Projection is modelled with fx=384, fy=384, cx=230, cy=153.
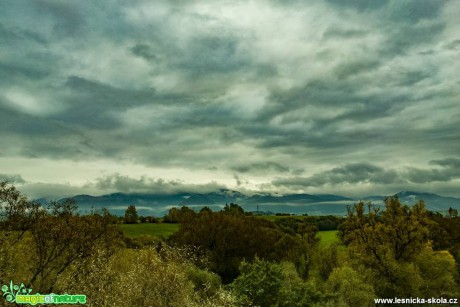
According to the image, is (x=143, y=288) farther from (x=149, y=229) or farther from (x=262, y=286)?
(x=149, y=229)

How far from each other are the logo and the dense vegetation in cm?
115

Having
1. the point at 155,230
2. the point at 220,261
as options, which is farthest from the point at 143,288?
the point at 155,230

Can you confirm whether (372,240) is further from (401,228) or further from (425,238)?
(425,238)

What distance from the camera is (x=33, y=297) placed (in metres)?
43.3

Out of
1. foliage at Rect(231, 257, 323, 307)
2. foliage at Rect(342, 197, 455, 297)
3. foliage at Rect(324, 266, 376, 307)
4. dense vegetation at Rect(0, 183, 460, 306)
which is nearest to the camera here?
dense vegetation at Rect(0, 183, 460, 306)

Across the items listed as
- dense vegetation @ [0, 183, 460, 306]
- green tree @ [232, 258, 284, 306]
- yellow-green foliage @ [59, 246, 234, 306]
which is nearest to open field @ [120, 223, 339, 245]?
dense vegetation @ [0, 183, 460, 306]

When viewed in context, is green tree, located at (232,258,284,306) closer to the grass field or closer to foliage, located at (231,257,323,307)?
foliage, located at (231,257,323,307)

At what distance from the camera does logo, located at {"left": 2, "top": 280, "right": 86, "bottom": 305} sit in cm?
4098

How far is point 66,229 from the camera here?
54188 mm

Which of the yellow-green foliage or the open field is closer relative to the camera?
the yellow-green foliage

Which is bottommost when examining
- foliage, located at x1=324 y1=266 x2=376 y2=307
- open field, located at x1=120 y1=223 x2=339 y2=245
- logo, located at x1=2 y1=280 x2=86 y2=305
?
foliage, located at x1=324 y1=266 x2=376 y2=307

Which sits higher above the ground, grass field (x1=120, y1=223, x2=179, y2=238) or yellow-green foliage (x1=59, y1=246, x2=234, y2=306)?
yellow-green foliage (x1=59, y1=246, x2=234, y2=306)

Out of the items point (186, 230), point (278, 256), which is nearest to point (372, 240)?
point (278, 256)

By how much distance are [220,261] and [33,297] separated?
6162cm
